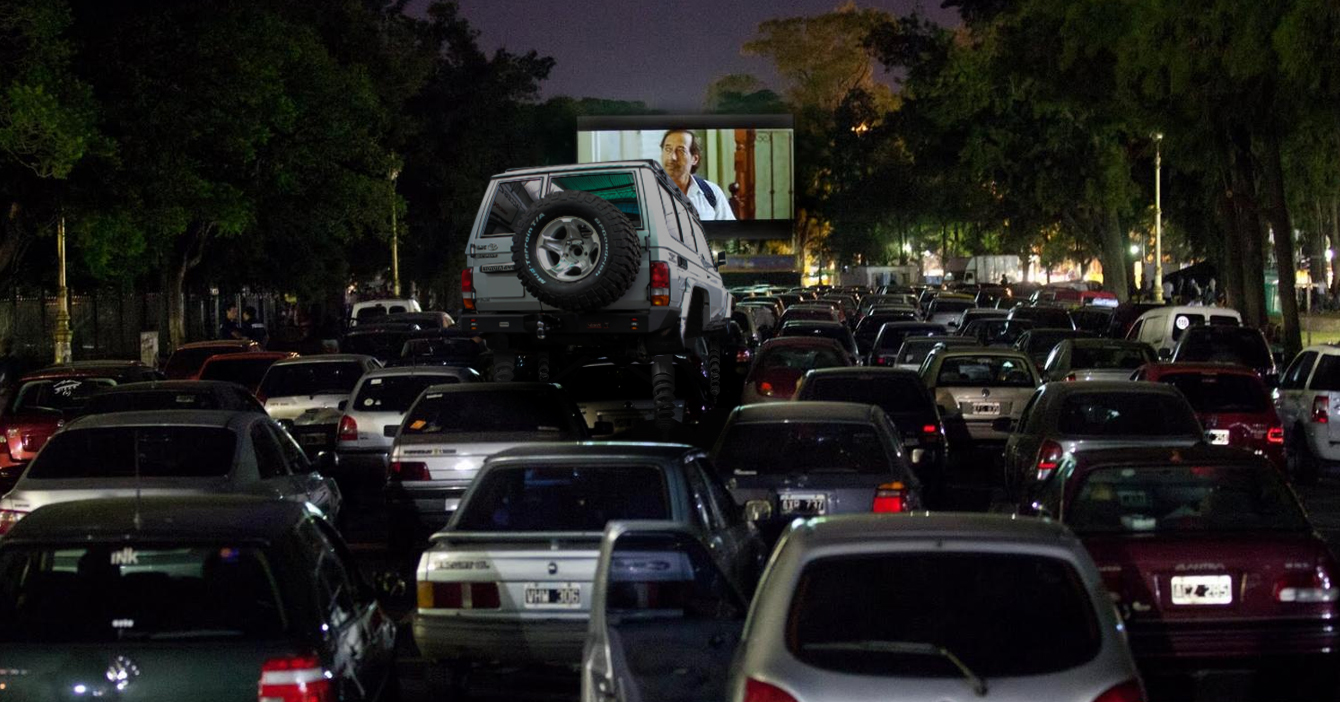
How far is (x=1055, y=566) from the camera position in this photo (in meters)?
5.70

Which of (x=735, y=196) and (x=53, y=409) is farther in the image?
(x=735, y=196)

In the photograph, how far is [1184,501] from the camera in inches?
391

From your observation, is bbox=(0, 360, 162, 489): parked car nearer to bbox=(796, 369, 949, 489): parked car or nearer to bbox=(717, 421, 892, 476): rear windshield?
bbox=(717, 421, 892, 476): rear windshield

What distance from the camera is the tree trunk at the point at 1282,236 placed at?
35188 millimetres

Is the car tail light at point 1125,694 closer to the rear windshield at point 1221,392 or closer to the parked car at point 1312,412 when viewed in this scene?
the rear windshield at point 1221,392

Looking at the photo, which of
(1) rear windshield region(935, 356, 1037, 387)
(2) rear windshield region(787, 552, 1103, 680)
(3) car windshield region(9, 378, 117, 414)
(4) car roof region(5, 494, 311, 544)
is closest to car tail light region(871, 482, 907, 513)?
(4) car roof region(5, 494, 311, 544)

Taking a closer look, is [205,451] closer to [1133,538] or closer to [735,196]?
[1133,538]

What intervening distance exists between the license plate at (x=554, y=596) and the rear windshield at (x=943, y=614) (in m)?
3.32

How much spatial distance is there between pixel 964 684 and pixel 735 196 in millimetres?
55048

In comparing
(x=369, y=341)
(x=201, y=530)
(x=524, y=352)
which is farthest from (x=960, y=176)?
(x=201, y=530)

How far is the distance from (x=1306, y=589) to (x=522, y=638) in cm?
407

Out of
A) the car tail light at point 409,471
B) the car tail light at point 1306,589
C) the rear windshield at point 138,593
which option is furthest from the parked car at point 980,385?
the rear windshield at point 138,593

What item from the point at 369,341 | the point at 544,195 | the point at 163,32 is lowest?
the point at 369,341

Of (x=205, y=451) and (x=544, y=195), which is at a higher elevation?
(x=544, y=195)
